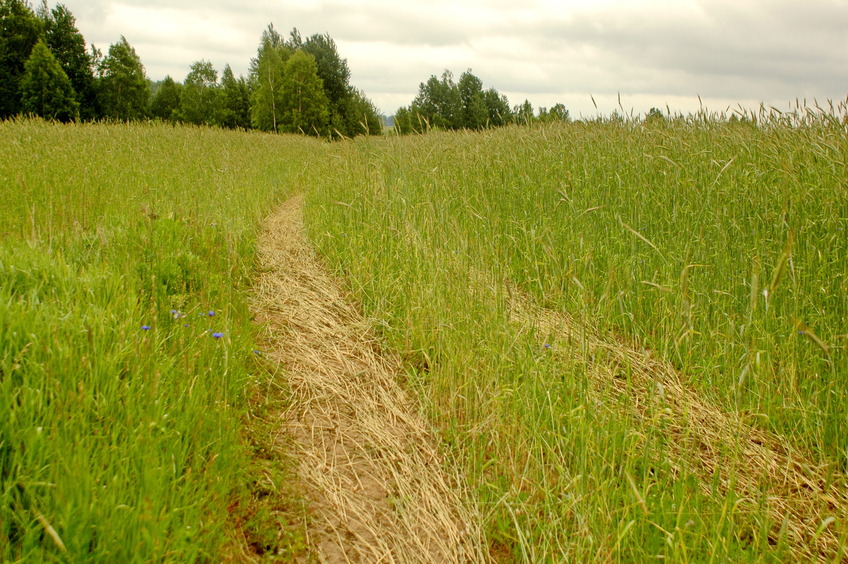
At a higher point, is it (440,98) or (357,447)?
(440,98)

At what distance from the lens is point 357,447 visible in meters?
2.73

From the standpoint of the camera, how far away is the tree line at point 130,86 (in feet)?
103

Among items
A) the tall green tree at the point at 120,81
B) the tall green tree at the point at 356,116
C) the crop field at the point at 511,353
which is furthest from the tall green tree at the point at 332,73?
the crop field at the point at 511,353

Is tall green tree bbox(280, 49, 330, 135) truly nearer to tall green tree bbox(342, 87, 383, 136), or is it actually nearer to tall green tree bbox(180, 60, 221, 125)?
tall green tree bbox(342, 87, 383, 136)

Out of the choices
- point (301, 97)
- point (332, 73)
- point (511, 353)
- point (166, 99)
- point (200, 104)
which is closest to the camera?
point (511, 353)

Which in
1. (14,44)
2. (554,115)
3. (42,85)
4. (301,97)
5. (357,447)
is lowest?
(357,447)

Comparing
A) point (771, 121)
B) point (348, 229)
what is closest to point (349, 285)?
point (348, 229)

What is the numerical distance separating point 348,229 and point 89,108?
4600cm

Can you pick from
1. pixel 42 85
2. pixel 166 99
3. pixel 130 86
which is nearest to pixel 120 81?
pixel 130 86

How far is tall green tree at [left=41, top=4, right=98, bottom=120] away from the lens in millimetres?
41062

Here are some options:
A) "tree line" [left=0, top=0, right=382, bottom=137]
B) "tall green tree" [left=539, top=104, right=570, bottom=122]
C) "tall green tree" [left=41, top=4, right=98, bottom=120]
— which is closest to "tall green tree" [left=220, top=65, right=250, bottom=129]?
"tree line" [left=0, top=0, right=382, bottom=137]

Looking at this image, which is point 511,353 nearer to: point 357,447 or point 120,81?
point 357,447

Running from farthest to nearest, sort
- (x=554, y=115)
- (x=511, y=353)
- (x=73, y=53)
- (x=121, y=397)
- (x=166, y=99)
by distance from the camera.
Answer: (x=166, y=99), (x=73, y=53), (x=554, y=115), (x=511, y=353), (x=121, y=397)

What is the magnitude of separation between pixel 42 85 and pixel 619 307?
1682 inches
